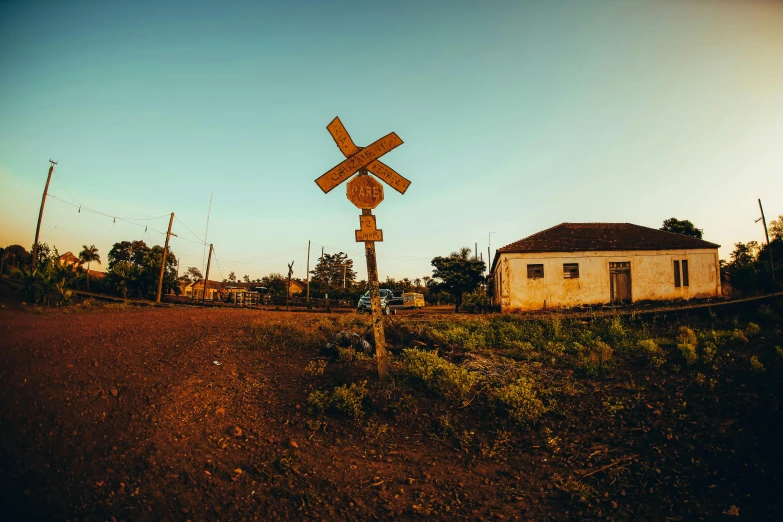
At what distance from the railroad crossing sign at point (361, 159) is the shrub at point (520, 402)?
3.22 meters

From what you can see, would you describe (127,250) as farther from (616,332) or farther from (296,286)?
(616,332)

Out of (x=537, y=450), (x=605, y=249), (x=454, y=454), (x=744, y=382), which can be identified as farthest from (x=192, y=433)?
(x=605, y=249)

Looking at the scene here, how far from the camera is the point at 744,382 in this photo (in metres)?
4.93

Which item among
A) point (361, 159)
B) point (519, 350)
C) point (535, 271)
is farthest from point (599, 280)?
point (361, 159)

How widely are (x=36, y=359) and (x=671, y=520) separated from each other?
23.9 ft

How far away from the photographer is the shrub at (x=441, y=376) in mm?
5039

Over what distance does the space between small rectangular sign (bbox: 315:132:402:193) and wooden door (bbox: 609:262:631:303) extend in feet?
64.9

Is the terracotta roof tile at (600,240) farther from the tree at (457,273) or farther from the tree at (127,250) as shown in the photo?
Result: the tree at (127,250)

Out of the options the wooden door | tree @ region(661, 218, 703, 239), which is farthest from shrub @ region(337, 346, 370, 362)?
tree @ region(661, 218, 703, 239)

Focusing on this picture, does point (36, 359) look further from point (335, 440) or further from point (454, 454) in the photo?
point (454, 454)

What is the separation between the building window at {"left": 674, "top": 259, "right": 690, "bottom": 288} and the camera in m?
20.5

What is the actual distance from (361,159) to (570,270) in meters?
18.7

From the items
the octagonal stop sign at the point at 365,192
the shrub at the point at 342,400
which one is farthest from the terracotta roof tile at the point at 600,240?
the shrub at the point at 342,400

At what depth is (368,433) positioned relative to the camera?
13.8ft
